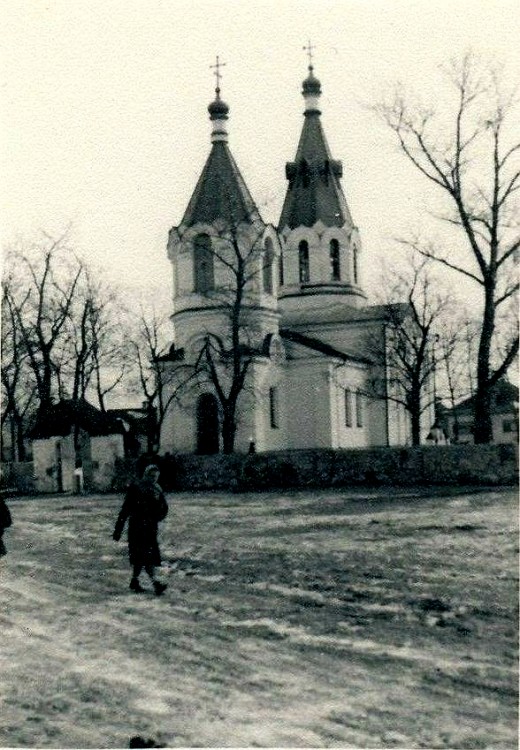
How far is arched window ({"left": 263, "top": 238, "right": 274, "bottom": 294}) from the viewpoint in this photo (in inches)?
1168

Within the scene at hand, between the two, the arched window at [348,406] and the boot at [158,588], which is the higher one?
the arched window at [348,406]

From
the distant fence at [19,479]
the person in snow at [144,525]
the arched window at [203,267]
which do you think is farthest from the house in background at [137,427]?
the arched window at [203,267]

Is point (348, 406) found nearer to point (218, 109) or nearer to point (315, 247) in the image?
point (315, 247)

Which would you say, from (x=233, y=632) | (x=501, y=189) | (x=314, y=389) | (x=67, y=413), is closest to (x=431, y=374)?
(x=314, y=389)

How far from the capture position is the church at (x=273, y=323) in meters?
25.7

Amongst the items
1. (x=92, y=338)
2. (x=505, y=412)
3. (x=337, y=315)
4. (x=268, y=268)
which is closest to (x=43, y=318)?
(x=92, y=338)

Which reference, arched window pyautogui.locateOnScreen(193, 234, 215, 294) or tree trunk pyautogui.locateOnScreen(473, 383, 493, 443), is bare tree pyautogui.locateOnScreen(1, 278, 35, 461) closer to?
tree trunk pyautogui.locateOnScreen(473, 383, 493, 443)

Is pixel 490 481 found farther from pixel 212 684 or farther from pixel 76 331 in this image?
pixel 212 684

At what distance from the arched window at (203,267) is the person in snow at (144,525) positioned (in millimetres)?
17870

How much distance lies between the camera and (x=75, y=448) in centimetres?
1695

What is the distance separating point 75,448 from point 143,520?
8326 mm

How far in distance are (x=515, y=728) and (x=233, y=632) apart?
7.94ft

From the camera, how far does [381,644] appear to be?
696cm

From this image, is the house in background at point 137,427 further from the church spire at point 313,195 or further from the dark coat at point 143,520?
the church spire at point 313,195
